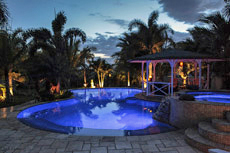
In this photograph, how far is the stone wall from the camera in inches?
169

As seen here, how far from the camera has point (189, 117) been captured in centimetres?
482

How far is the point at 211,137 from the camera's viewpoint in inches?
139

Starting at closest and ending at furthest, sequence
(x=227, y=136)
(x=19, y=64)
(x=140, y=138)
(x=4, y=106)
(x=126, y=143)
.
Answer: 1. (x=227, y=136)
2. (x=126, y=143)
3. (x=140, y=138)
4. (x=4, y=106)
5. (x=19, y=64)

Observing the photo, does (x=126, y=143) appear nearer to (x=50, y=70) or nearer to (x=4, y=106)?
(x=4, y=106)

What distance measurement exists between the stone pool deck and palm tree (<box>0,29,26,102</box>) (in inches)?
229

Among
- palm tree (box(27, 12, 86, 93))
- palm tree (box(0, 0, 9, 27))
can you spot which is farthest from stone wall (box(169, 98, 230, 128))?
palm tree (box(27, 12, 86, 93))

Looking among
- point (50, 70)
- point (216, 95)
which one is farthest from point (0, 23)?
point (216, 95)

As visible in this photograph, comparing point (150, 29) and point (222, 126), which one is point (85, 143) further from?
point (150, 29)

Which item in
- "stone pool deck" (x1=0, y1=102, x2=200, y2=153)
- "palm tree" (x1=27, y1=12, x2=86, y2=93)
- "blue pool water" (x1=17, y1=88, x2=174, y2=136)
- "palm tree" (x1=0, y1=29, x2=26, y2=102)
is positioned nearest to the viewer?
"stone pool deck" (x1=0, y1=102, x2=200, y2=153)

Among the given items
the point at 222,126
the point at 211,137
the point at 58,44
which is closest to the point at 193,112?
the point at 222,126

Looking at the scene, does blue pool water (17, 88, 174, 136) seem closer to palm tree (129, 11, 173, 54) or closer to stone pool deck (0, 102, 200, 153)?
stone pool deck (0, 102, 200, 153)

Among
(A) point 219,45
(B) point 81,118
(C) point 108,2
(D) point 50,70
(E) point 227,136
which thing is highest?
(C) point 108,2

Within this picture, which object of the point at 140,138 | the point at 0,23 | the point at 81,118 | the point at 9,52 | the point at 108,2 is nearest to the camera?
the point at 140,138

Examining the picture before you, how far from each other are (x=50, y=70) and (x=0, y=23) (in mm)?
5602
